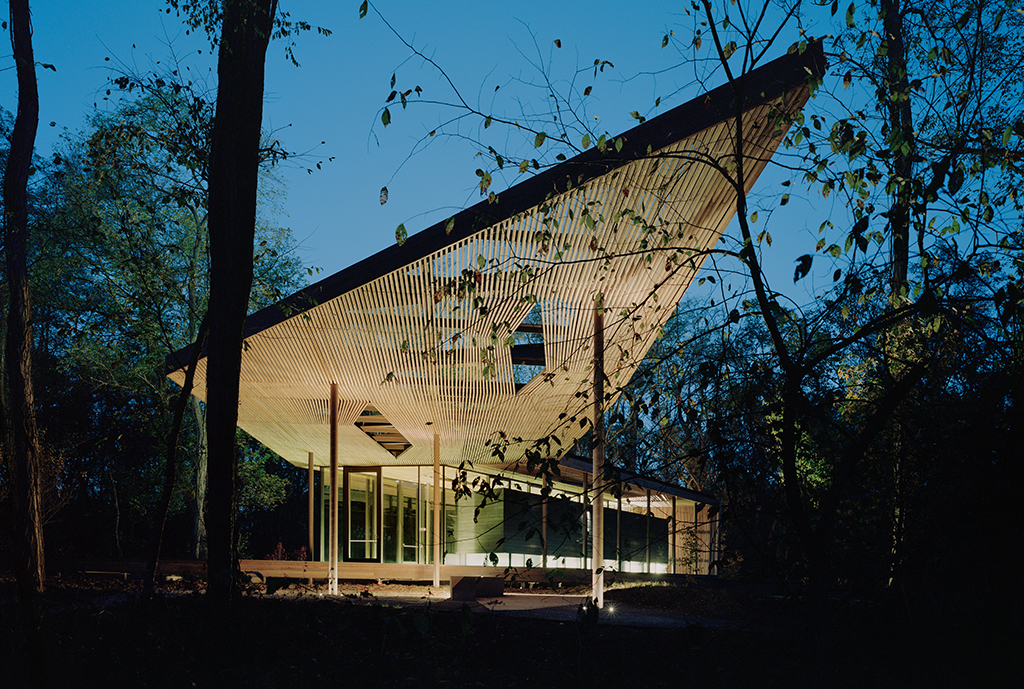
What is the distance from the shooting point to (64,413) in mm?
21984

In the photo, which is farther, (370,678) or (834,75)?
(370,678)

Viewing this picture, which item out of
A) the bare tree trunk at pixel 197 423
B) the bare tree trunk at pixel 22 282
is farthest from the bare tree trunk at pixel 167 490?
the bare tree trunk at pixel 197 423

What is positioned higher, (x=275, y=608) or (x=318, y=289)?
(x=318, y=289)

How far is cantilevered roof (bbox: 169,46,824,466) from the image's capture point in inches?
281

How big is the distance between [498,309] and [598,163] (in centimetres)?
530

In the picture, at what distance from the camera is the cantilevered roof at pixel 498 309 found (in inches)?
281

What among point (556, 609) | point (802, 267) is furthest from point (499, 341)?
point (802, 267)

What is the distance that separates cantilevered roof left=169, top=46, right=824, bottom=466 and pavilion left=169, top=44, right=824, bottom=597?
37 millimetres

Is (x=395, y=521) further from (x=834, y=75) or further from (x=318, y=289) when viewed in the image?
(x=834, y=75)

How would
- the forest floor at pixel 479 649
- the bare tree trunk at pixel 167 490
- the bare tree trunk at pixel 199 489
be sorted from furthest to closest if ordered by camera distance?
the bare tree trunk at pixel 199 489, the bare tree trunk at pixel 167 490, the forest floor at pixel 479 649

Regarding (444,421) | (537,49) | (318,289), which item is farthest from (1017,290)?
(444,421)

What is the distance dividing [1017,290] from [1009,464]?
85cm

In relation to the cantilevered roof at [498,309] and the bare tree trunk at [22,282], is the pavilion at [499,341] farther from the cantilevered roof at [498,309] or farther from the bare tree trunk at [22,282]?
the bare tree trunk at [22,282]

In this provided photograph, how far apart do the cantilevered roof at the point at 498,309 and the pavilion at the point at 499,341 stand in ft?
0.12
